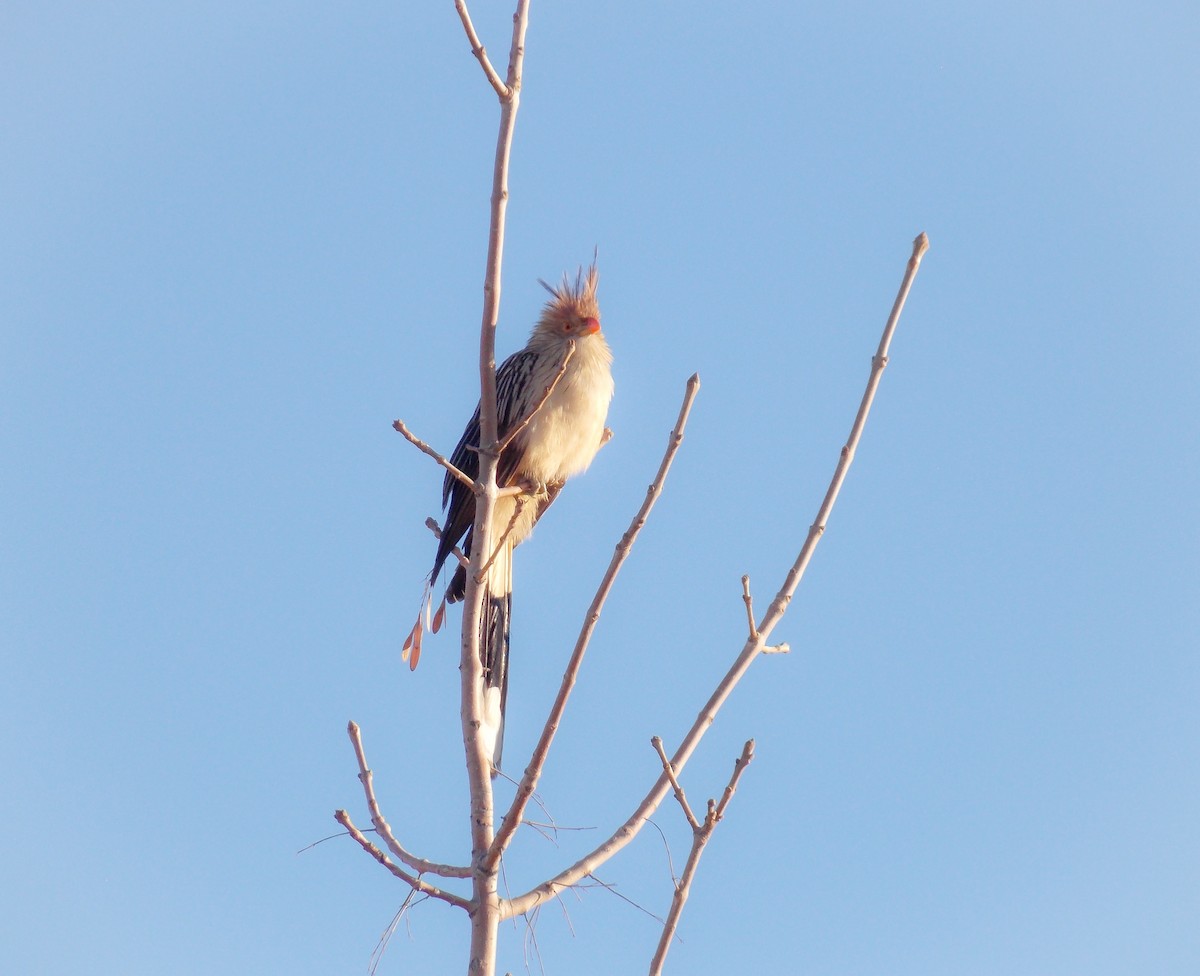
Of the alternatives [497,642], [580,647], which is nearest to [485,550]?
[580,647]

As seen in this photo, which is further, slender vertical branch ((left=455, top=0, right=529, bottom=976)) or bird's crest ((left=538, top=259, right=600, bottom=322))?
bird's crest ((left=538, top=259, right=600, bottom=322))

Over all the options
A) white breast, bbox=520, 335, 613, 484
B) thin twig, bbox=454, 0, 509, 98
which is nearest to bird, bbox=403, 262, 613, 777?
white breast, bbox=520, 335, 613, 484

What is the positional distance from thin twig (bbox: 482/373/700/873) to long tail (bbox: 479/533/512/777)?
0.91 m

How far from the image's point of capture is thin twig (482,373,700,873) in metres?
2.51

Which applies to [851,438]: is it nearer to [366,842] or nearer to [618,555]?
[618,555]

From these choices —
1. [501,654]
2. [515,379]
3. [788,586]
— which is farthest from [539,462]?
[788,586]

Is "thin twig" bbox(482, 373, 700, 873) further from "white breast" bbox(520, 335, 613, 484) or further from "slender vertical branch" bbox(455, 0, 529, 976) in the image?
"white breast" bbox(520, 335, 613, 484)

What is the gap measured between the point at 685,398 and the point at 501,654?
1534mm

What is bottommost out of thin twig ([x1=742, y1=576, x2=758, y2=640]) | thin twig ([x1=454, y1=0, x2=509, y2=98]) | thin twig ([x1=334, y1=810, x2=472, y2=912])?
thin twig ([x1=334, y1=810, x2=472, y2=912])

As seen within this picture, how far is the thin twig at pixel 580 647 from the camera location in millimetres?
2506

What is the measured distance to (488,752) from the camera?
112 inches

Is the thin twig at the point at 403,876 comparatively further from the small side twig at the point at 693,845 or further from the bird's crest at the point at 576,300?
the bird's crest at the point at 576,300

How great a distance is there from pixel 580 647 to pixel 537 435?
6.46 feet

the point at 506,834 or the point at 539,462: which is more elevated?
the point at 539,462
